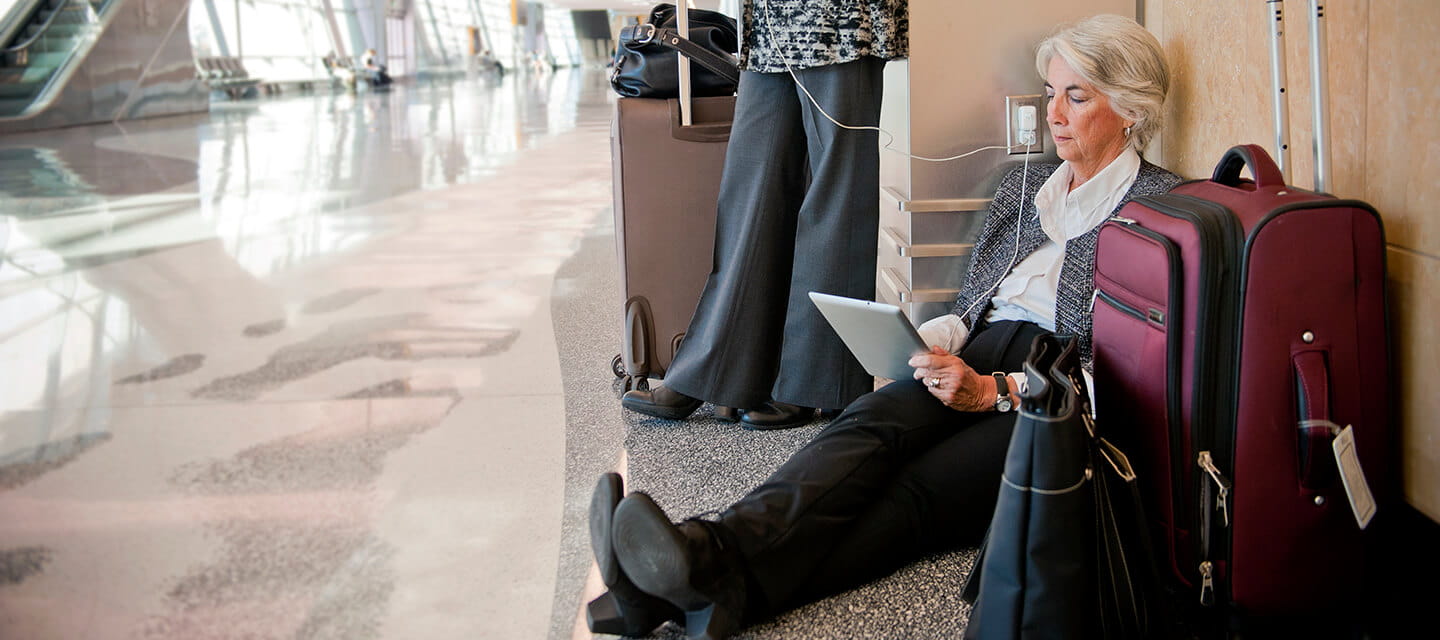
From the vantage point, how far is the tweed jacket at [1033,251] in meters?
1.78

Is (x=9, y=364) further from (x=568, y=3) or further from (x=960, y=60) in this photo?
(x=568, y=3)

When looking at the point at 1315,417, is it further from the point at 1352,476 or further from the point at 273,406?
the point at 273,406

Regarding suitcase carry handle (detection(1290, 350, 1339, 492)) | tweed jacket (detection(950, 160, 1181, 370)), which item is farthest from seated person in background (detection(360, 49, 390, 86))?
suitcase carry handle (detection(1290, 350, 1339, 492))

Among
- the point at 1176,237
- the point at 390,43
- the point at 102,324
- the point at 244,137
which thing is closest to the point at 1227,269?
the point at 1176,237

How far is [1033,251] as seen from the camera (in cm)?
197

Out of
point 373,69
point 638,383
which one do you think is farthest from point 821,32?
point 373,69

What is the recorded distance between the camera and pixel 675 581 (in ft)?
4.52

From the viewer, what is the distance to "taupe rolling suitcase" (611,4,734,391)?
2521 millimetres

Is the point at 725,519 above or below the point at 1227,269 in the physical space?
below

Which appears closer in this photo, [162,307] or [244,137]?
[162,307]

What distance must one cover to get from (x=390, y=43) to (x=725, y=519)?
106 ft

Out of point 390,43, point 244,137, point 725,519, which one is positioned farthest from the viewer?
point 390,43

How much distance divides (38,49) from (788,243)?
12826mm

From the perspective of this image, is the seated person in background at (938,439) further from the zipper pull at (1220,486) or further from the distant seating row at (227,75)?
the distant seating row at (227,75)
